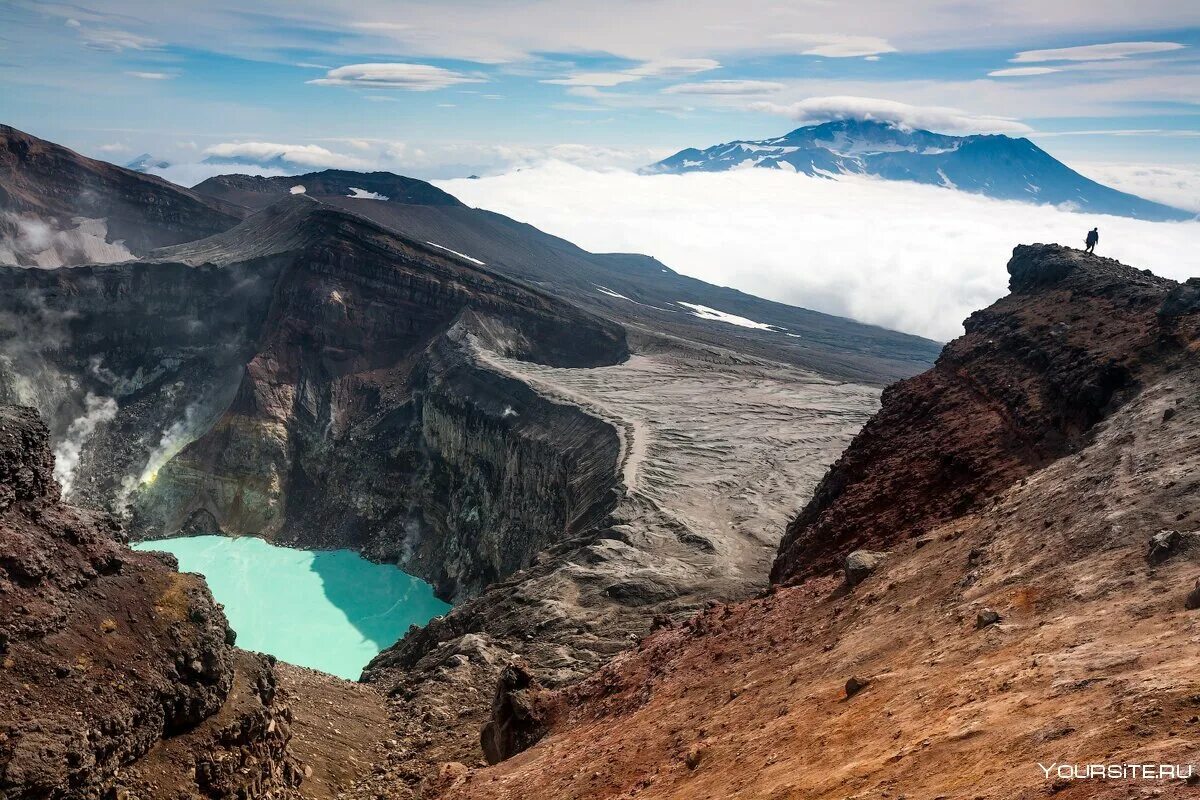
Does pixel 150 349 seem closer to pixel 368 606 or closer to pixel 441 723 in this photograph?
pixel 368 606

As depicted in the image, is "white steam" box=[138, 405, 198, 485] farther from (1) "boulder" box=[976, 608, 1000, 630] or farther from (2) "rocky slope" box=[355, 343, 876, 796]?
(1) "boulder" box=[976, 608, 1000, 630]

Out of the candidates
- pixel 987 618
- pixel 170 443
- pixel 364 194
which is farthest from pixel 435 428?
pixel 364 194

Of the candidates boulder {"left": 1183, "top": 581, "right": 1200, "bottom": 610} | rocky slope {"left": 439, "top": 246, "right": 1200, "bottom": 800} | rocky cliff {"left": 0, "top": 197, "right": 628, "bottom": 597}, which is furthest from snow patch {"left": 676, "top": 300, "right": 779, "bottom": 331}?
boulder {"left": 1183, "top": 581, "right": 1200, "bottom": 610}

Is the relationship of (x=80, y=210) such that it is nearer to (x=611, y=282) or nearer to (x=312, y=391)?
(x=312, y=391)

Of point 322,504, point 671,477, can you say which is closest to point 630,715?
point 671,477

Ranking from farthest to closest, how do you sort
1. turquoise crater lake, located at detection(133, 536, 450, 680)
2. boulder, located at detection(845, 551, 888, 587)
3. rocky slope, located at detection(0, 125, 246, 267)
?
rocky slope, located at detection(0, 125, 246, 267)
turquoise crater lake, located at detection(133, 536, 450, 680)
boulder, located at detection(845, 551, 888, 587)
